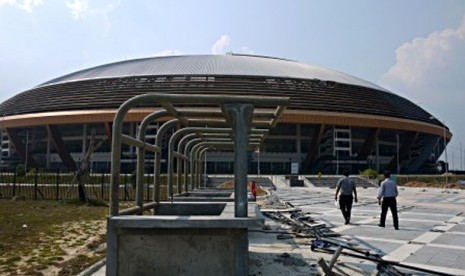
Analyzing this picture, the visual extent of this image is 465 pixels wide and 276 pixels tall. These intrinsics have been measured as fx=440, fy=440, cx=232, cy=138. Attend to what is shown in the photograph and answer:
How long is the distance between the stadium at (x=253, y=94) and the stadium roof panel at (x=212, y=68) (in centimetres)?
15

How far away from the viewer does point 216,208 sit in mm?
7938

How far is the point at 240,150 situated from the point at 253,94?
4404 centimetres

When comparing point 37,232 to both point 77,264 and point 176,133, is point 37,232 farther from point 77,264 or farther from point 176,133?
point 176,133

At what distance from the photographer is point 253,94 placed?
48875 millimetres

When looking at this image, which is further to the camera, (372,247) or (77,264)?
(372,247)

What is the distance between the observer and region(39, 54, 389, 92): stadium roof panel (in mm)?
55156

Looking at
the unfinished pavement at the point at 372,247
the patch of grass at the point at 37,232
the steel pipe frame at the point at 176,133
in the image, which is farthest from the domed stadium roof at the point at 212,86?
the steel pipe frame at the point at 176,133

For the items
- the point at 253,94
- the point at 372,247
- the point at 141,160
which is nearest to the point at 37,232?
the point at 141,160

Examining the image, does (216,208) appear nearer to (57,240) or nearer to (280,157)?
(57,240)

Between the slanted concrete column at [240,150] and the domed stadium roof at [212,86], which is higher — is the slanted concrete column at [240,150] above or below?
below

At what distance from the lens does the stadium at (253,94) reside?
169ft

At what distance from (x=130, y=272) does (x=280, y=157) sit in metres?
56.5

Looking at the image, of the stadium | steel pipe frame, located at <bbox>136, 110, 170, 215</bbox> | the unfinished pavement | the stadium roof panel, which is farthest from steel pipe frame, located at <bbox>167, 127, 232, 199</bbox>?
the stadium roof panel

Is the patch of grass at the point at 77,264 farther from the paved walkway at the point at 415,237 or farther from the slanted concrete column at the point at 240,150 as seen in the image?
the paved walkway at the point at 415,237
